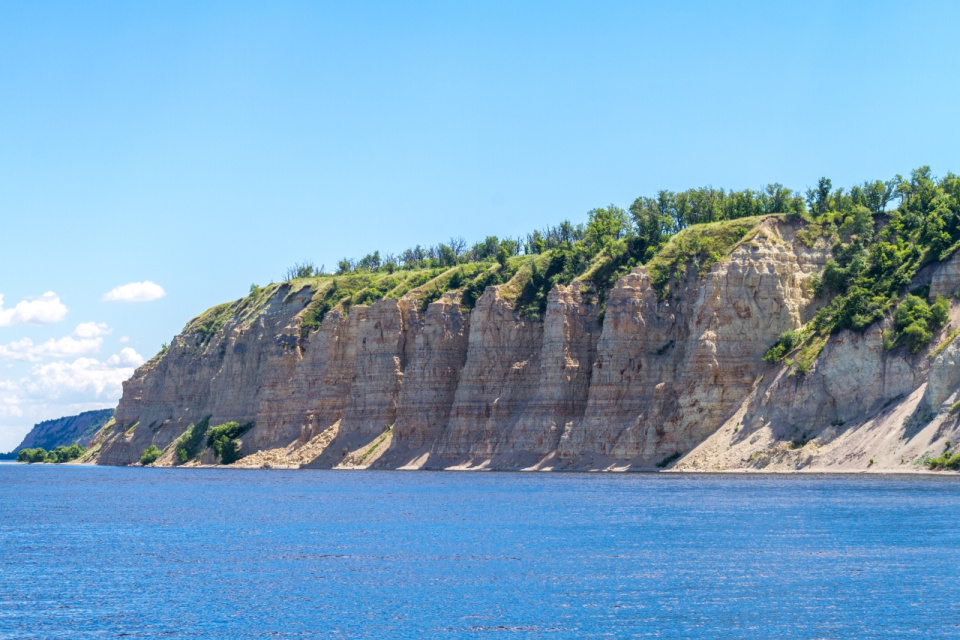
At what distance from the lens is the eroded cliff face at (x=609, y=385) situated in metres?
102

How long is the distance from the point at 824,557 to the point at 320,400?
10756 cm

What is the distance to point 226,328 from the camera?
184m

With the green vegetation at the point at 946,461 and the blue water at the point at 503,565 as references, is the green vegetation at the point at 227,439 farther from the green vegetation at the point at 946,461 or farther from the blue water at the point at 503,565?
the green vegetation at the point at 946,461

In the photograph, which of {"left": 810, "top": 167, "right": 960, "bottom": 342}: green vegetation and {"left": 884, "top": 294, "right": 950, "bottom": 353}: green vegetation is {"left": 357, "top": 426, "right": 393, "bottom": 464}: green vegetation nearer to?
{"left": 810, "top": 167, "right": 960, "bottom": 342}: green vegetation

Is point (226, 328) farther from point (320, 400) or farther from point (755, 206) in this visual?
point (755, 206)

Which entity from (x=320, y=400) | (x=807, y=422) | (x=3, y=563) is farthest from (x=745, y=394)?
(x=3, y=563)

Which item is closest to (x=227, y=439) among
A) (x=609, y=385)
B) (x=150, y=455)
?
(x=150, y=455)

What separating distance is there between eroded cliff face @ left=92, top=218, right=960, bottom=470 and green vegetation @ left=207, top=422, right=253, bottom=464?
184 centimetres

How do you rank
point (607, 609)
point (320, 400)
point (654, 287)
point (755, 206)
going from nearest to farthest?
1. point (607, 609)
2. point (654, 287)
3. point (755, 206)
4. point (320, 400)

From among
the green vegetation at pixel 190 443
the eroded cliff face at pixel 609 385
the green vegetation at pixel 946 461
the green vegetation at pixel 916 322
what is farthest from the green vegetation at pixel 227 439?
the green vegetation at pixel 946 461

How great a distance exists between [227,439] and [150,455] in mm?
23154

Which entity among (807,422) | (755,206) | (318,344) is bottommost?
(807,422)

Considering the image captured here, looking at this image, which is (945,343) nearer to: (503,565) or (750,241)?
(750,241)

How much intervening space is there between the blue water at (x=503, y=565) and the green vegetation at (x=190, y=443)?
86.5m
